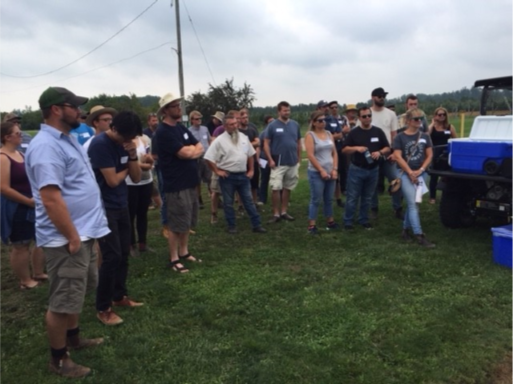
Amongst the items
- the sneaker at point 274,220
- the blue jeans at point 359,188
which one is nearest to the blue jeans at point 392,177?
the blue jeans at point 359,188

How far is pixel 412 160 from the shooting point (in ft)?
18.9

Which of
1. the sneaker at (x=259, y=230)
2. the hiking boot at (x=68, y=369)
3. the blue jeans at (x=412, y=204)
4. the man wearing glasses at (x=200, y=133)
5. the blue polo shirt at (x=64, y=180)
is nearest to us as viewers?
the blue polo shirt at (x=64, y=180)

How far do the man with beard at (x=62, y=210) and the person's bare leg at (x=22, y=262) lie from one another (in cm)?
189

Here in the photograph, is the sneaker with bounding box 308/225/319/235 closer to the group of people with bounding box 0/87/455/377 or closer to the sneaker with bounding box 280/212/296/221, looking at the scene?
the group of people with bounding box 0/87/455/377

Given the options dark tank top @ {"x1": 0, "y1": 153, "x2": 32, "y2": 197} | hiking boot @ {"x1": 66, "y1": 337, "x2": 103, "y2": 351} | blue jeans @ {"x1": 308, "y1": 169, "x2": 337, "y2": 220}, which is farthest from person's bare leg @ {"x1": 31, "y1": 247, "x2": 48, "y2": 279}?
blue jeans @ {"x1": 308, "y1": 169, "x2": 337, "y2": 220}

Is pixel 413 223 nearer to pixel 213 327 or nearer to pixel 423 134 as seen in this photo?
pixel 423 134

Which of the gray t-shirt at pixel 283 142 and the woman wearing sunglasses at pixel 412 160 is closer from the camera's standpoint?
the woman wearing sunglasses at pixel 412 160

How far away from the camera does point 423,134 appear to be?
585cm

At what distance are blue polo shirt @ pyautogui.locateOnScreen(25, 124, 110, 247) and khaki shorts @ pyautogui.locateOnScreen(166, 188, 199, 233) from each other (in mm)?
1761

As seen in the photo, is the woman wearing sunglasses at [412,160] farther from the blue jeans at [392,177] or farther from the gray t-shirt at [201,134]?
the gray t-shirt at [201,134]

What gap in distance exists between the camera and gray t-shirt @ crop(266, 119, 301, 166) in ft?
23.2

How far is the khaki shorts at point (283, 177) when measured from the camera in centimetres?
702

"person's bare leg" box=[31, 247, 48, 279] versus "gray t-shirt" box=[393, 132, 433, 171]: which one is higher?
"gray t-shirt" box=[393, 132, 433, 171]

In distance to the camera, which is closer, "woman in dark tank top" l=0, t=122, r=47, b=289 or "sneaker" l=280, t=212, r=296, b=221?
"woman in dark tank top" l=0, t=122, r=47, b=289
